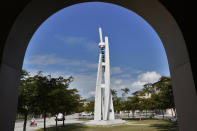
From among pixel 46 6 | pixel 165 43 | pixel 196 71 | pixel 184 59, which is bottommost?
pixel 196 71

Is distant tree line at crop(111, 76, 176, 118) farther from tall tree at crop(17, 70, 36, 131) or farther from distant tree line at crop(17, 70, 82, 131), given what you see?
tall tree at crop(17, 70, 36, 131)

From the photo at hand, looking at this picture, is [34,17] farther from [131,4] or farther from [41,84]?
[41,84]

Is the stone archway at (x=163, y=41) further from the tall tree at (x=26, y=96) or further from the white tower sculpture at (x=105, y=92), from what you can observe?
the white tower sculpture at (x=105, y=92)

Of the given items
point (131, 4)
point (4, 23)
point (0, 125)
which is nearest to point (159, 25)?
point (131, 4)

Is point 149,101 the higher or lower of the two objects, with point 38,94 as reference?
lower

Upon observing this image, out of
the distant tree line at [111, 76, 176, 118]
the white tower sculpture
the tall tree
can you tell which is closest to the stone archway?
the tall tree

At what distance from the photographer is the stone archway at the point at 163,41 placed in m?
2.25

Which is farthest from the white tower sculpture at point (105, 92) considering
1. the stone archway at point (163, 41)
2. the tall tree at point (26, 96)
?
the stone archway at point (163, 41)

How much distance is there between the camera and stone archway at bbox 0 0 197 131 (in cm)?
225

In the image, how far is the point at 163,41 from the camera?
3027 mm

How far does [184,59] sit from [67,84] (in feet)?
57.1

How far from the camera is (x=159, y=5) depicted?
2.54 m

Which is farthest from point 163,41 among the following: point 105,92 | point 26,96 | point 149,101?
point 149,101

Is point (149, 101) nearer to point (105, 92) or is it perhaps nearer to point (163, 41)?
point (105, 92)
